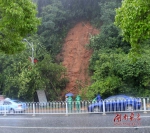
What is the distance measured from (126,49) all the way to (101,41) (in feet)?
8.50

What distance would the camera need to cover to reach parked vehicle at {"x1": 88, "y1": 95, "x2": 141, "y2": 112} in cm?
1418

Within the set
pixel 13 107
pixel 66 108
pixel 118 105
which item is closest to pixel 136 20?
pixel 118 105

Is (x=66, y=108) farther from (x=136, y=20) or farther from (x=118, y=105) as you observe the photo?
(x=136, y=20)

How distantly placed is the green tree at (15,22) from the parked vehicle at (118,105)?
7.44m

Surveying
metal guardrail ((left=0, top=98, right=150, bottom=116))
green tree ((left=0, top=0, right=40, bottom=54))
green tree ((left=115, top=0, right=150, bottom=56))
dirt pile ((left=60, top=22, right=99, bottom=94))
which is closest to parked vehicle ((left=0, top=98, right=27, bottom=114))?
metal guardrail ((left=0, top=98, right=150, bottom=116))

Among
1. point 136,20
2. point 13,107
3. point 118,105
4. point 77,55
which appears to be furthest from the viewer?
point 77,55

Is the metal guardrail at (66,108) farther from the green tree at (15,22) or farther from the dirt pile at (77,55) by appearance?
the dirt pile at (77,55)

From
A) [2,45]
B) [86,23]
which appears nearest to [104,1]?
[86,23]

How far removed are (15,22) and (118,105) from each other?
8679mm

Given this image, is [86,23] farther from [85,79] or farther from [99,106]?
[99,106]

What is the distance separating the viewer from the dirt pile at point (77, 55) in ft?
85.4

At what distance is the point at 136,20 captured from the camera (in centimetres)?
684

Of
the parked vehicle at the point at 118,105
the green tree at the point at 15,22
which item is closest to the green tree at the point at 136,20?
the green tree at the point at 15,22

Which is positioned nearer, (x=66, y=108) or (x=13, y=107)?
(x=66, y=108)
